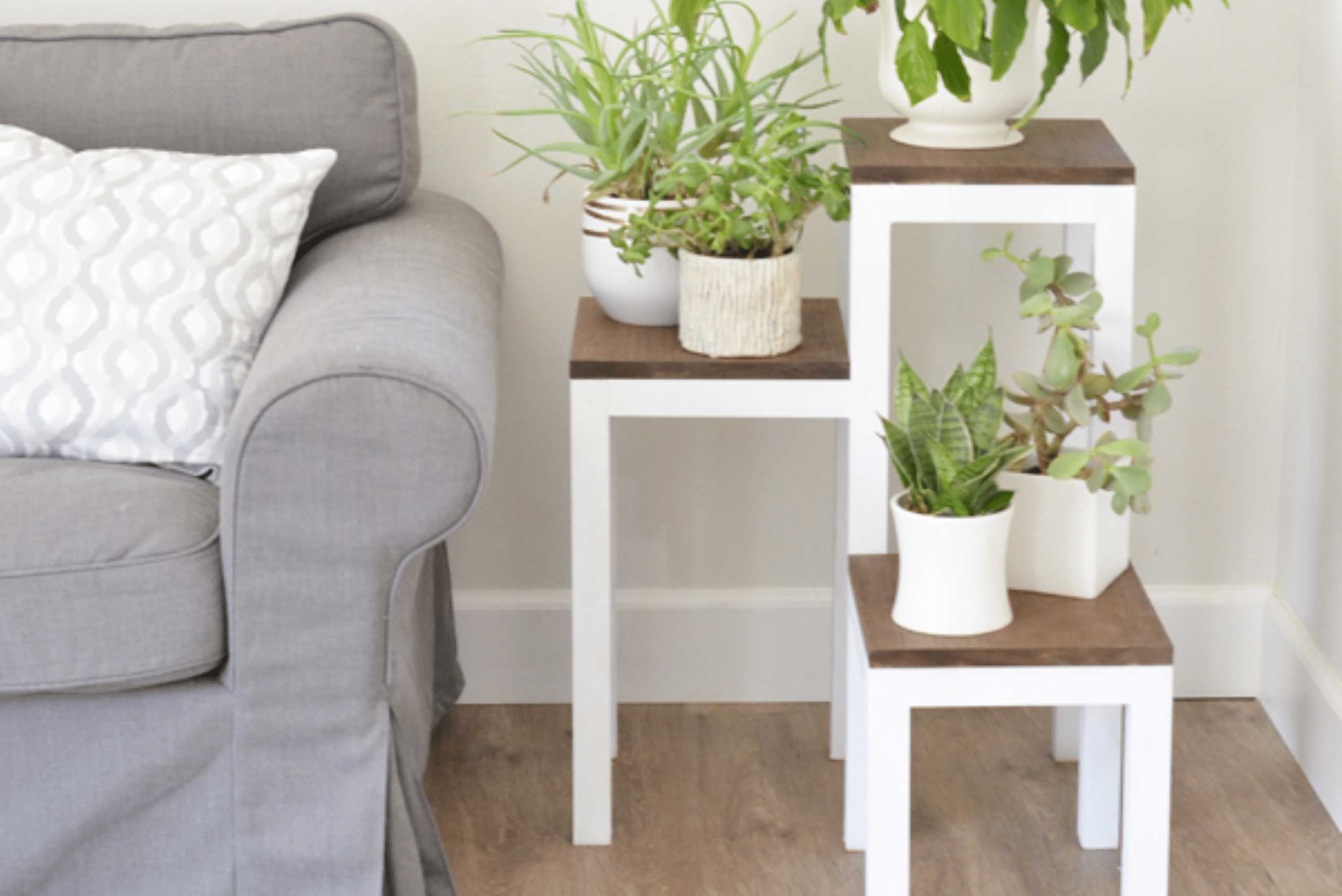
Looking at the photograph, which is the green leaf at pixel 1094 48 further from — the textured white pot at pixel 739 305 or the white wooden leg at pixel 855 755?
the white wooden leg at pixel 855 755

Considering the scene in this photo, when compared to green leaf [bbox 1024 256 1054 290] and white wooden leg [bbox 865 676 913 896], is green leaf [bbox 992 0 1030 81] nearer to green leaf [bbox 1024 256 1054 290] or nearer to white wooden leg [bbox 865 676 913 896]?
green leaf [bbox 1024 256 1054 290]

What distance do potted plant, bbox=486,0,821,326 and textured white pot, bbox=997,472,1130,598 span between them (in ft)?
1.41

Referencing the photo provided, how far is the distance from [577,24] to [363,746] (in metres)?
0.78

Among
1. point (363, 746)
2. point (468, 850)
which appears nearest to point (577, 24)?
point (363, 746)

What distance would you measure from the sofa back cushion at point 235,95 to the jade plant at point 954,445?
26.3 inches

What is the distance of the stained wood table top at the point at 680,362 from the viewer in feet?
5.05

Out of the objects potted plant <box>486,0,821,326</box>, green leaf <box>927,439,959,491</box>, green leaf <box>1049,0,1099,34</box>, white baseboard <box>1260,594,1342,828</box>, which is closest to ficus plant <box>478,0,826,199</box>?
potted plant <box>486,0,821,326</box>

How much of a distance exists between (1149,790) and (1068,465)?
294 mm

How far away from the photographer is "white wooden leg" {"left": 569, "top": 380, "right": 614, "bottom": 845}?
157 centimetres

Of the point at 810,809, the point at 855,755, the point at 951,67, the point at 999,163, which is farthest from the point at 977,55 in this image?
the point at 810,809

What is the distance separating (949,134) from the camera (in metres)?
1.52

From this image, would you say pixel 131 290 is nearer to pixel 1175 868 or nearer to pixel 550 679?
pixel 550 679

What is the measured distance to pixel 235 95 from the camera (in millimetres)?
1659

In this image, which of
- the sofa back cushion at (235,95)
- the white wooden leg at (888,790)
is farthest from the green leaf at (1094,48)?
the sofa back cushion at (235,95)
